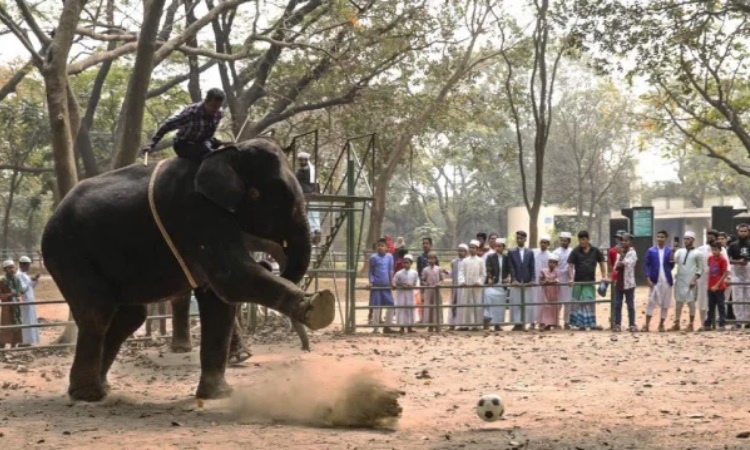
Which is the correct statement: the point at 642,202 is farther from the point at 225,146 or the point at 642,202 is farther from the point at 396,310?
the point at 225,146

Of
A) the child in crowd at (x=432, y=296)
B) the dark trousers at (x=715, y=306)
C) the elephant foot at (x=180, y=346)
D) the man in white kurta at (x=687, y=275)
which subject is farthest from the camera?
the child in crowd at (x=432, y=296)

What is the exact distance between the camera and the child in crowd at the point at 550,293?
56.4 feet

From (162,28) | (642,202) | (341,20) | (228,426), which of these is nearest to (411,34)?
(341,20)

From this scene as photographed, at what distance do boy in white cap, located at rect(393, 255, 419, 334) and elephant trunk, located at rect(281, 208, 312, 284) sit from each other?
834 cm

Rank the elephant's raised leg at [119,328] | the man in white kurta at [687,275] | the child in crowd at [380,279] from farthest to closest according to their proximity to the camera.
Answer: the child in crowd at [380,279] < the man in white kurta at [687,275] < the elephant's raised leg at [119,328]

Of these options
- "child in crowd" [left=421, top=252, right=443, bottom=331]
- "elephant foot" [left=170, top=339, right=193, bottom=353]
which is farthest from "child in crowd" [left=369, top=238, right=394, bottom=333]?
"elephant foot" [left=170, top=339, right=193, bottom=353]

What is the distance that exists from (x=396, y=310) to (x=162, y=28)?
772 centimetres

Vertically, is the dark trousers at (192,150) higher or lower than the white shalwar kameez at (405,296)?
higher

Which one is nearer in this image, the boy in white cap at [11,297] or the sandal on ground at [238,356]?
the sandal on ground at [238,356]

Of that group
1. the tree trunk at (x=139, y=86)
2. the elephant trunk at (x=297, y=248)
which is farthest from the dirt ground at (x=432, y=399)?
the tree trunk at (x=139, y=86)

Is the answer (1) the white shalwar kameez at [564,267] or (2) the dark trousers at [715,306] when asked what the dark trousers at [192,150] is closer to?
(1) the white shalwar kameez at [564,267]

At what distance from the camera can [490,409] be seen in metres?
7.64

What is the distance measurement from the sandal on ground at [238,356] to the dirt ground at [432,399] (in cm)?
29

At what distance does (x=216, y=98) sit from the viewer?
8844 mm
